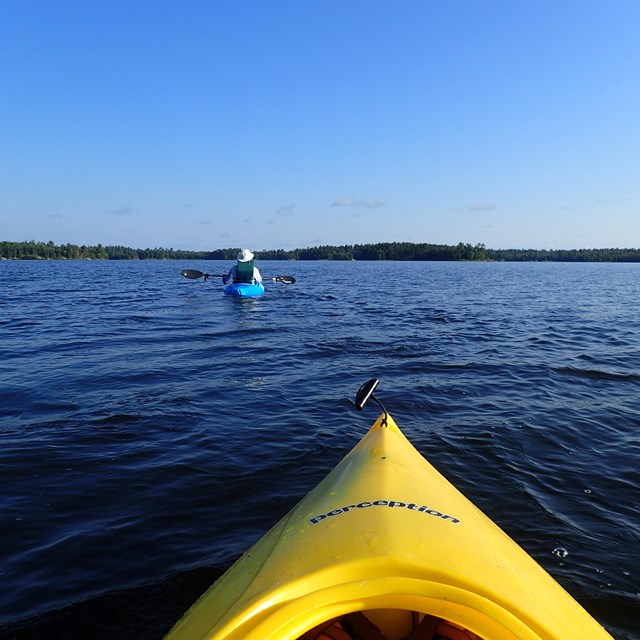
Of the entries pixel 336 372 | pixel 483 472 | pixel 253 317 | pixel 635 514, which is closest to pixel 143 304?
pixel 253 317

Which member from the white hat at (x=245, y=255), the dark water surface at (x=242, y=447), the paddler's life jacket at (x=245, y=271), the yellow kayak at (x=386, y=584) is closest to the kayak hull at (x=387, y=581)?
the yellow kayak at (x=386, y=584)

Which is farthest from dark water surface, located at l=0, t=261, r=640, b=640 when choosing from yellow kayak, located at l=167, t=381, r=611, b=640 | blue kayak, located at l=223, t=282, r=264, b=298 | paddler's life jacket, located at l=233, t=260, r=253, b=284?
paddler's life jacket, located at l=233, t=260, r=253, b=284

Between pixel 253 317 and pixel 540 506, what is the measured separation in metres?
14.4

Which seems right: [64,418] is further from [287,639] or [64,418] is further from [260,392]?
[287,639]

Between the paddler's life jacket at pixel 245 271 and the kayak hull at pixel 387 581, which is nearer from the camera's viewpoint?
the kayak hull at pixel 387 581

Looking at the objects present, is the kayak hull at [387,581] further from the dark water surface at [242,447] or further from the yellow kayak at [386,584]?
the dark water surface at [242,447]

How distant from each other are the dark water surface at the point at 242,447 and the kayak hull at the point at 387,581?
128 cm

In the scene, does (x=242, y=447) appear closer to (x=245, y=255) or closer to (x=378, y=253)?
(x=245, y=255)

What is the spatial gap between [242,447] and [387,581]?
14.0ft

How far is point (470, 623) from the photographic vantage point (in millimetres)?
2193

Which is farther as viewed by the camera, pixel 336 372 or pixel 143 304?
pixel 143 304

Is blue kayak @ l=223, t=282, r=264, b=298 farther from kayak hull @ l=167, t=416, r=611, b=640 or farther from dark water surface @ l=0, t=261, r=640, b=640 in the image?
kayak hull @ l=167, t=416, r=611, b=640

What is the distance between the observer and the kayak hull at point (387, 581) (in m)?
2.17

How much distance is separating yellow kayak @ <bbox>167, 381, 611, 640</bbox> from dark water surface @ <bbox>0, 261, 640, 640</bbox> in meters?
1.28
